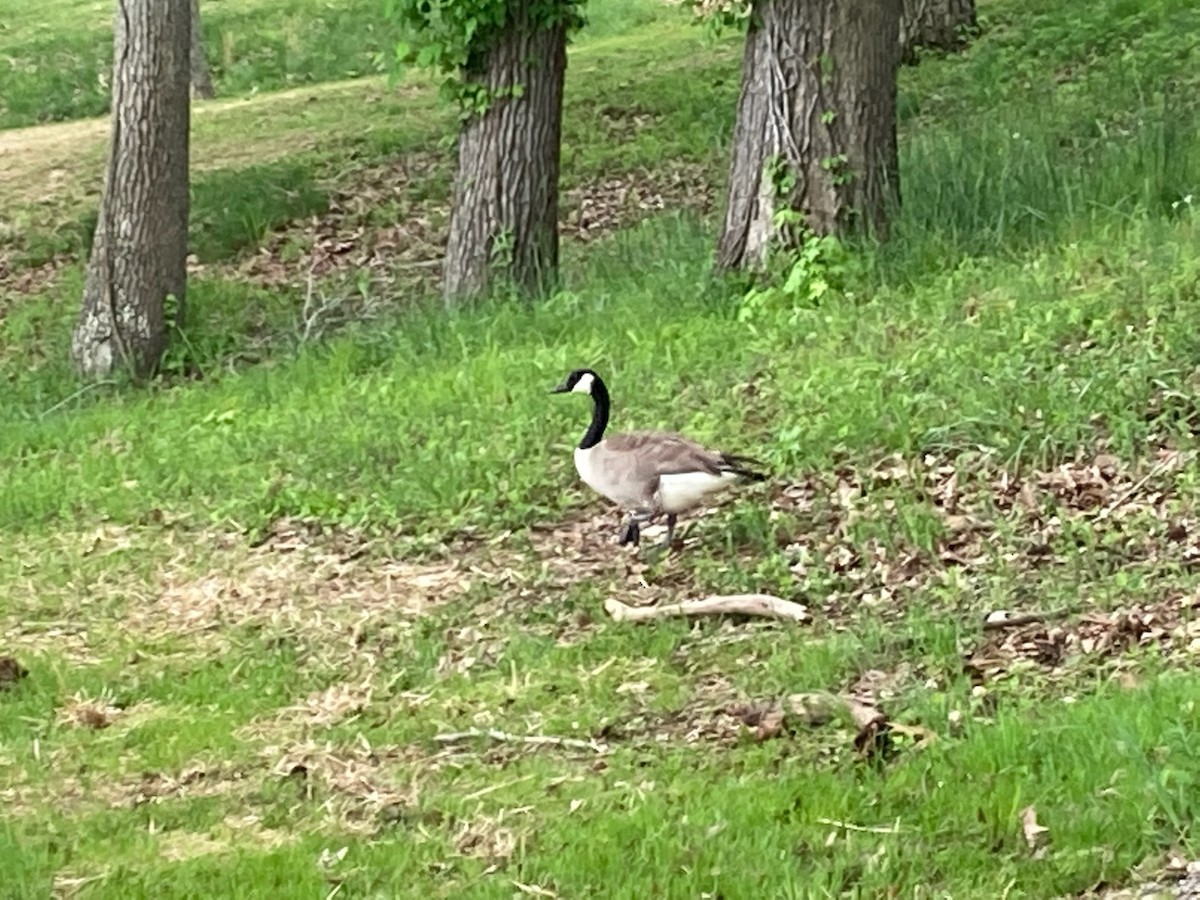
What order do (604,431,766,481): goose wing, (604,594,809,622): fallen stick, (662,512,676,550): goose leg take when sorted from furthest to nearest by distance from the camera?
(662,512,676,550): goose leg, (604,431,766,481): goose wing, (604,594,809,622): fallen stick

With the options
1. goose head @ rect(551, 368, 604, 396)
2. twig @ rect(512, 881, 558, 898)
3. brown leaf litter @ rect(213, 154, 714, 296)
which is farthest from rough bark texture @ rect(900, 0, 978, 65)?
twig @ rect(512, 881, 558, 898)

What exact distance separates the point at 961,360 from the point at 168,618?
406 centimetres

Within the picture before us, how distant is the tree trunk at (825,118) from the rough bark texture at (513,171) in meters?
2.02

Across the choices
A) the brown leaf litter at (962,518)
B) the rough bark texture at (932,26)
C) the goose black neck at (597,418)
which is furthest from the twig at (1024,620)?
the rough bark texture at (932,26)

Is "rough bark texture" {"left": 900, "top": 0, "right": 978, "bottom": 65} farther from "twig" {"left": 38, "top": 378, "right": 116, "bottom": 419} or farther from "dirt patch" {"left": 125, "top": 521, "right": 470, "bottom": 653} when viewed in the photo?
"dirt patch" {"left": 125, "top": 521, "right": 470, "bottom": 653}

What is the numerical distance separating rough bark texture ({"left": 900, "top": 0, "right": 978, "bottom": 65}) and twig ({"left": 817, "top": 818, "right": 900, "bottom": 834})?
1543 centimetres

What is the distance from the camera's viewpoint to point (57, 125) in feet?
77.3

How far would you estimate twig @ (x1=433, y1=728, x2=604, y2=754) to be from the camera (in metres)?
6.19

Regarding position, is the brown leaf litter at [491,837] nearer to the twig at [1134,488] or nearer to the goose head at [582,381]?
the twig at [1134,488]

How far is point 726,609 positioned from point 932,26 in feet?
45.6

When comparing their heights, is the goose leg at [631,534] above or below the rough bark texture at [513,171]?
below

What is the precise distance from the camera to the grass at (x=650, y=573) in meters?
5.36

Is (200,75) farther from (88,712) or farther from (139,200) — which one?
(88,712)

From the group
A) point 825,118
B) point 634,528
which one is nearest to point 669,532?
point 634,528
